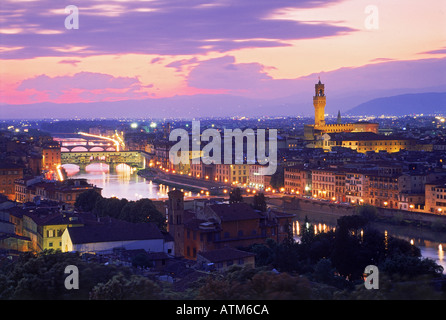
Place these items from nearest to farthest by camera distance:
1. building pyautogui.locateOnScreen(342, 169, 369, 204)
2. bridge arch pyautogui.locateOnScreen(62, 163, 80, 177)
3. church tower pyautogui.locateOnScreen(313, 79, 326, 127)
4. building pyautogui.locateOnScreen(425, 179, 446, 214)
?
building pyautogui.locateOnScreen(425, 179, 446, 214), building pyautogui.locateOnScreen(342, 169, 369, 204), bridge arch pyautogui.locateOnScreen(62, 163, 80, 177), church tower pyautogui.locateOnScreen(313, 79, 326, 127)

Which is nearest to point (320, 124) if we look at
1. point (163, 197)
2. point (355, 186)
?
point (355, 186)

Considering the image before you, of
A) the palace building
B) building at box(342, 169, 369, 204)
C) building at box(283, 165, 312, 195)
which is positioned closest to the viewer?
building at box(342, 169, 369, 204)

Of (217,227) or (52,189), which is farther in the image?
(52,189)

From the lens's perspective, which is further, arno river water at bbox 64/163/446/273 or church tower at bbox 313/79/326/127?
church tower at bbox 313/79/326/127

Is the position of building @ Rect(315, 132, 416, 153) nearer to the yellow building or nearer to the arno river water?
the arno river water

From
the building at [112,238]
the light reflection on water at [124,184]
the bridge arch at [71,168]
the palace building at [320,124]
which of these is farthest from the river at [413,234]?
the palace building at [320,124]

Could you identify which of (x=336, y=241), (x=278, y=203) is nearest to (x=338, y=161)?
(x=278, y=203)

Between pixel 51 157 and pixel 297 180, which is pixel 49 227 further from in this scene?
pixel 51 157

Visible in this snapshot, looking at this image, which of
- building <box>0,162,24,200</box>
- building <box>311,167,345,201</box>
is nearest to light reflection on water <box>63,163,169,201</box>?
building <box>0,162,24,200</box>
